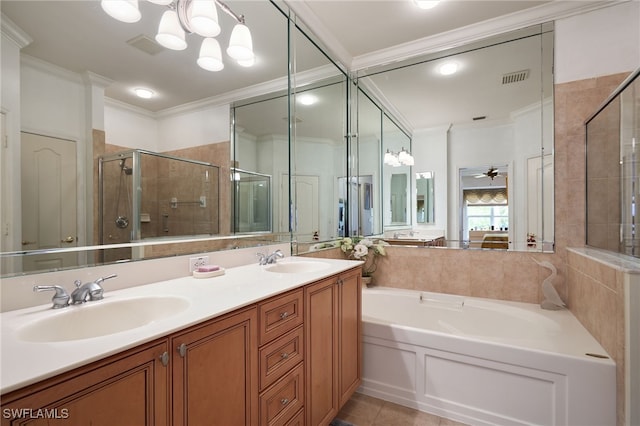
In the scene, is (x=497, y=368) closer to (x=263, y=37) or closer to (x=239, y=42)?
(x=239, y=42)

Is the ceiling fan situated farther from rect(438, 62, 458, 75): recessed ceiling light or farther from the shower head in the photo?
the shower head

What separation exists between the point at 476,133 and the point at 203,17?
8.04ft

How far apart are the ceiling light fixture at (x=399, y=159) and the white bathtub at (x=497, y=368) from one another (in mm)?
1458

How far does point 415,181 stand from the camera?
3000 millimetres

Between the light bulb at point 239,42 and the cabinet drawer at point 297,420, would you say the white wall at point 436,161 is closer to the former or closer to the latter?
the light bulb at point 239,42

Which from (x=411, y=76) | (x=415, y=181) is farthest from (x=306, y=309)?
(x=411, y=76)

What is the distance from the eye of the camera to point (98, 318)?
0.98 meters

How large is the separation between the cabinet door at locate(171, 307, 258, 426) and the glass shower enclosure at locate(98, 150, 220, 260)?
602 mm

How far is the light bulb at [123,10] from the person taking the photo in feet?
3.76

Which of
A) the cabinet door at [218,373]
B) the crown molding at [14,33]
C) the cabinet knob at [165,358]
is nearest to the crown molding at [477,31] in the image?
the crown molding at [14,33]

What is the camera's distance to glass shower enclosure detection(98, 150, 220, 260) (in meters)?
1.16

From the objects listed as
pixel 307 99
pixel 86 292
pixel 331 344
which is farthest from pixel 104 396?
pixel 307 99

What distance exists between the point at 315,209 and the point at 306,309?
1.36 metres

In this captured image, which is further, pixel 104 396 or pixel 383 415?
pixel 383 415
